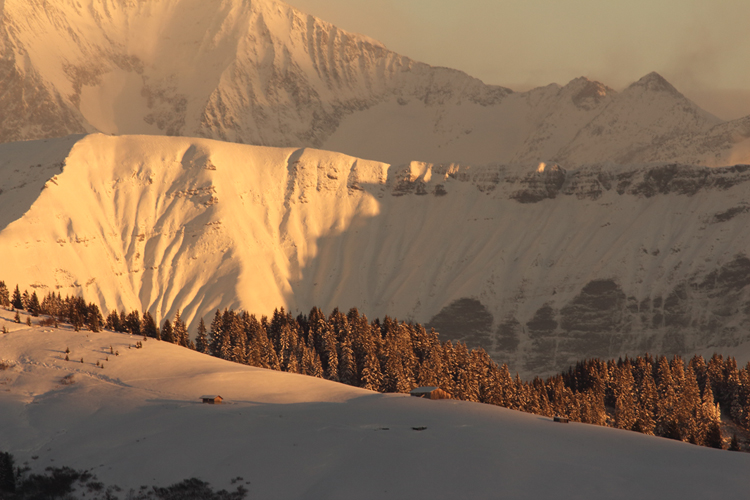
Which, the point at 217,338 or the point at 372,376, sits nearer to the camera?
the point at 372,376

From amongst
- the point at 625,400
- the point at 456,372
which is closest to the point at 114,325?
the point at 456,372

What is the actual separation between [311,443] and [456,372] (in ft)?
238

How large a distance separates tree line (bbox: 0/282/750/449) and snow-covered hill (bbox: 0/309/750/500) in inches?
1257

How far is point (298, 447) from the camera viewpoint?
67938 mm

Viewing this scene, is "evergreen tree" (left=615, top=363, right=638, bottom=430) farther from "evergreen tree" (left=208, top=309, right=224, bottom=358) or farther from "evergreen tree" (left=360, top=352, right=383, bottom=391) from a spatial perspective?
"evergreen tree" (left=208, top=309, right=224, bottom=358)

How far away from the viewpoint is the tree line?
125625 mm

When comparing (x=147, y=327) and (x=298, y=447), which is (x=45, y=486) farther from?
(x=147, y=327)

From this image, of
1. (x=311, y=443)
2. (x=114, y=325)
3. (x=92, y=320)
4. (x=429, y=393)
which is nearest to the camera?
(x=311, y=443)

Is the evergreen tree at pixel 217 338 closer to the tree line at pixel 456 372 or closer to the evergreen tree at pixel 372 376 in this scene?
the tree line at pixel 456 372

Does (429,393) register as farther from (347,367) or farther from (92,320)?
(347,367)

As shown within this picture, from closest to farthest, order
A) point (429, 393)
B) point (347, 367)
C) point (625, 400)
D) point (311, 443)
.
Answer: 1. point (311, 443)
2. point (429, 393)
3. point (625, 400)
4. point (347, 367)

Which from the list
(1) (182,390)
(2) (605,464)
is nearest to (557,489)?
(2) (605,464)

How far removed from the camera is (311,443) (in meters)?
68.8

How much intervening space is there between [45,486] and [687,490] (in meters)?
41.8
